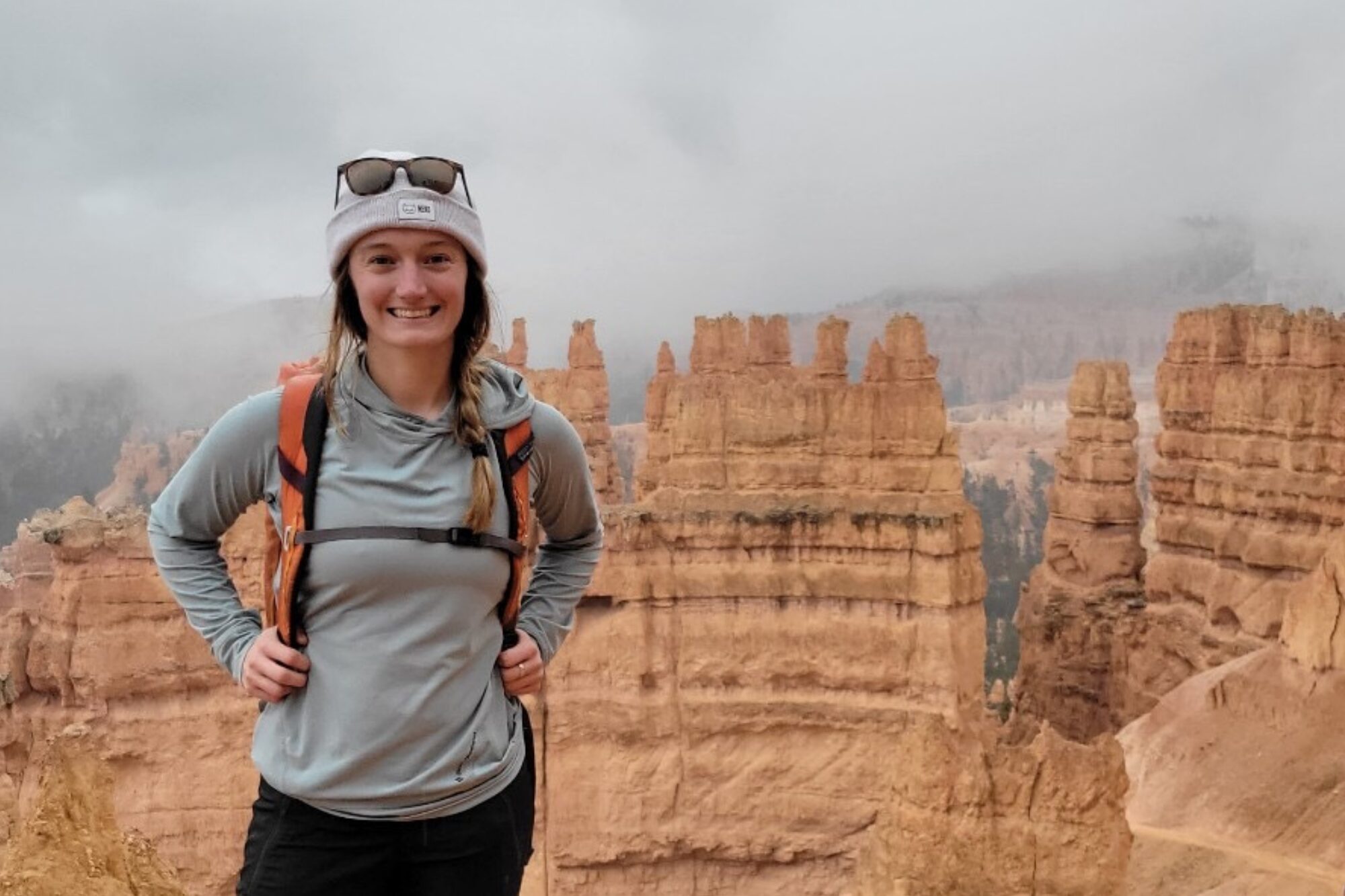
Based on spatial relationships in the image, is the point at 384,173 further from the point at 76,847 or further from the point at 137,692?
the point at 137,692

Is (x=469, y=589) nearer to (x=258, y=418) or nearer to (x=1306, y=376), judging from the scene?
(x=258, y=418)

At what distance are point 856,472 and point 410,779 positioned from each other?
1092 centimetres

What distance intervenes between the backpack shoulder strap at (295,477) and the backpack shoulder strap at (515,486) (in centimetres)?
37

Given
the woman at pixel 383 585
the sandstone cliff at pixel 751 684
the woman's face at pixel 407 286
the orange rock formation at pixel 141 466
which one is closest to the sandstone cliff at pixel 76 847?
the woman at pixel 383 585

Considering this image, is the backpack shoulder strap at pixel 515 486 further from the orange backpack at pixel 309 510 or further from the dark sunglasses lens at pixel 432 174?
the dark sunglasses lens at pixel 432 174

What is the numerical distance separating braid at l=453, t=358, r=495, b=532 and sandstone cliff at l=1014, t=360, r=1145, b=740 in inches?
722

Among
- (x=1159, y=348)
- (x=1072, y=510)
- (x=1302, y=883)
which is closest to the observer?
(x=1302, y=883)

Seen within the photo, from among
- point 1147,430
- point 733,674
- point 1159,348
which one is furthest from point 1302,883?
point 1159,348

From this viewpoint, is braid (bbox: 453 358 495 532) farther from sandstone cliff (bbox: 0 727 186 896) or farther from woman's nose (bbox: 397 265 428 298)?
sandstone cliff (bbox: 0 727 186 896)

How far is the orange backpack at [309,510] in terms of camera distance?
2.45 meters

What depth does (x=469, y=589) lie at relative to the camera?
2.54 m

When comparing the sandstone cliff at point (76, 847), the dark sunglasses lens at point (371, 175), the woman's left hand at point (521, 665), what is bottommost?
the sandstone cliff at point (76, 847)

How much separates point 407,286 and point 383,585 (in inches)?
23.8

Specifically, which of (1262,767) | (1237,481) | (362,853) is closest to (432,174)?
(362,853)
